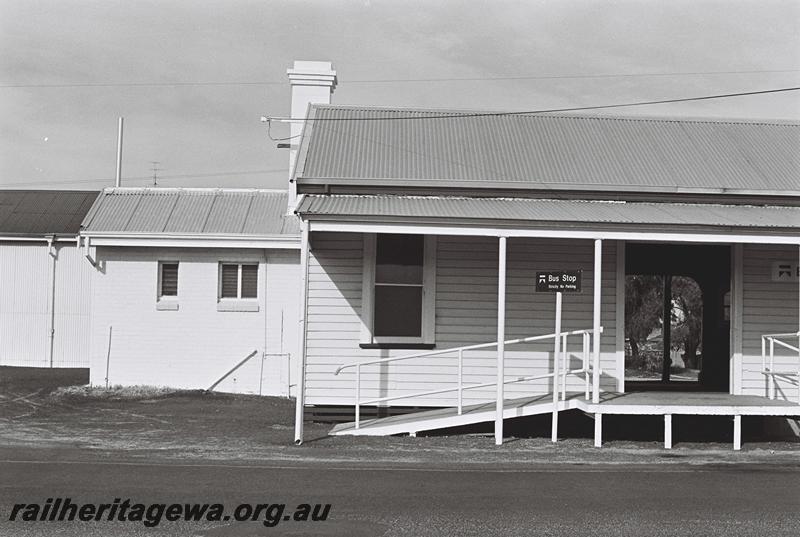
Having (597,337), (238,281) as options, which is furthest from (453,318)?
(238,281)

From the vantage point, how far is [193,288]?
2189 centimetres

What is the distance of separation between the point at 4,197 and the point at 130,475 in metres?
22.1

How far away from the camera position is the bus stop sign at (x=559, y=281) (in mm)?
13406

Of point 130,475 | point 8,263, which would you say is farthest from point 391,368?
point 8,263

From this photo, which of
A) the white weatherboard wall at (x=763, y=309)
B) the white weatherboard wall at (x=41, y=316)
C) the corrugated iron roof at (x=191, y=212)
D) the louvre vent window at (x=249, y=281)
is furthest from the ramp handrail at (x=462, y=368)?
the white weatherboard wall at (x=41, y=316)

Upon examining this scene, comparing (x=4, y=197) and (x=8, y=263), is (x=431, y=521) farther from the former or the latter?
(x=4, y=197)

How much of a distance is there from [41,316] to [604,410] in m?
18.8

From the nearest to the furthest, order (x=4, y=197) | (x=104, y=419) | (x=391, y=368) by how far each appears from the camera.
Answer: (x=391, y=368)
(x=104, y=419)
(x=4, y=197)

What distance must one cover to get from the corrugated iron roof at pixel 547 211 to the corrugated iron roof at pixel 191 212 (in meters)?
7.61

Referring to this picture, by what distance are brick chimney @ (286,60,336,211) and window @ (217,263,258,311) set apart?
3.23 m

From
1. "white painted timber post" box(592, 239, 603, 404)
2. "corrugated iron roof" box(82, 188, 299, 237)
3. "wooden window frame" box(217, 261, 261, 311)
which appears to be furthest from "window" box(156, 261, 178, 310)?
"white painted timber post" box(592, 239, 603, 404)

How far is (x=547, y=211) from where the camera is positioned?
14.3 metres

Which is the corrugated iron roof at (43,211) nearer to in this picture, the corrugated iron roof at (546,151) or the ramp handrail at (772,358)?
the corrugated iron roof at (546,151)

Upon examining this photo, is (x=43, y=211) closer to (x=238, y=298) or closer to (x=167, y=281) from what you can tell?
(x=167, y=281)
